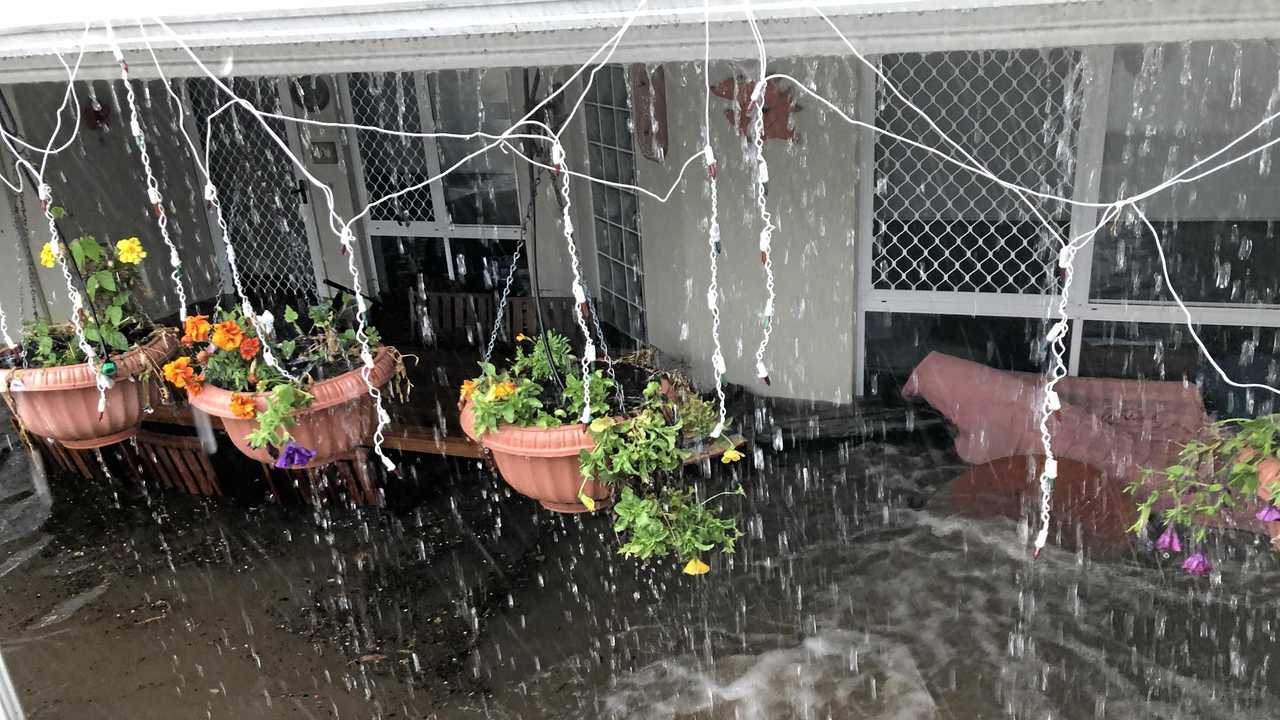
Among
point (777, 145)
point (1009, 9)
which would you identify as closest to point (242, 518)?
point (777, 145)

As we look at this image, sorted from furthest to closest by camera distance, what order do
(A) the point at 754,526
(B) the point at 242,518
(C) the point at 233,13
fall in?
1. (B) the point at 242,518
2. (A) the point at 754,526
3. (C) the point at 233,13

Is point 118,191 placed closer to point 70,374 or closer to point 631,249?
point 70,374

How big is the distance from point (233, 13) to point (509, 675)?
2443 millimetres

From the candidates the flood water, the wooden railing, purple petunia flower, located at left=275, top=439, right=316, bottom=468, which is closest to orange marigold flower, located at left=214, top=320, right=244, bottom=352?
purple petunia flower, located at left=275, top=439, right=316, bottom=468

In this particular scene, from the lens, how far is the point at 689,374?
5.41m

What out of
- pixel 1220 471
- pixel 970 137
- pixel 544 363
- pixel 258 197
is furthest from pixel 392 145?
pixel 1220 471

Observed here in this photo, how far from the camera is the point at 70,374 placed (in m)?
3.61

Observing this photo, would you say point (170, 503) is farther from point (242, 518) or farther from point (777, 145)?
point (777, 145)

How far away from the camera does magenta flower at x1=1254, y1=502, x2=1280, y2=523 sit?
7.39 feet

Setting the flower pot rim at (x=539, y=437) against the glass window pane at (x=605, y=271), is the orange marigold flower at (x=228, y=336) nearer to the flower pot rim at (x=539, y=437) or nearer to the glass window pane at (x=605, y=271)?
the flower pot rim at (x=539, y=437)

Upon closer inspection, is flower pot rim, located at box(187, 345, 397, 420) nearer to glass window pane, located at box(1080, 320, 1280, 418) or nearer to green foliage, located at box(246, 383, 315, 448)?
green foliage, located at box(246, 383, 315, 448)

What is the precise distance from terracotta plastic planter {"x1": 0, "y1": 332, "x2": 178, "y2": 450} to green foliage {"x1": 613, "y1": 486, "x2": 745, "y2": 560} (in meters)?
2.27

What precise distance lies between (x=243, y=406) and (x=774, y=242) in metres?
2.83

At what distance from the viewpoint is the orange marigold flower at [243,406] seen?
3.42m
